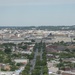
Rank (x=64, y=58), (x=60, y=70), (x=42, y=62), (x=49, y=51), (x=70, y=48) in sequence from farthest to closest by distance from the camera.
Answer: (x=70, y=48), (x=49, y=51), (x=64, y=58), (x=42, y=62), (x=60, y=70)

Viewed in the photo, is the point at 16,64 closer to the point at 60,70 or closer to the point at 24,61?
the point at 24,61

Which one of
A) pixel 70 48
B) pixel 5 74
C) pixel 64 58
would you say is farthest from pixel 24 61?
pixel 70 48

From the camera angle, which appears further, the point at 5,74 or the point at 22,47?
the point at 22,47

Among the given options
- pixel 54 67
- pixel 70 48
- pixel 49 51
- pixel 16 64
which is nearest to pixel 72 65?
pixel 54 67

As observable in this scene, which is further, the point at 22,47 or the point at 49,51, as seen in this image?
the point at 22,47

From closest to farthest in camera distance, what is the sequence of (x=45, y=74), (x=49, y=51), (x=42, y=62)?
(x=45, y=74) → (x=42, y=62) → (x=49, y=51)

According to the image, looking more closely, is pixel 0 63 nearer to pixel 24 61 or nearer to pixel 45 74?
pixel 24 61

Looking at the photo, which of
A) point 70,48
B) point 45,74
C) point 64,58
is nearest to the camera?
point 45,74

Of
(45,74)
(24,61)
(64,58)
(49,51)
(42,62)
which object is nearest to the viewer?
(45,74)

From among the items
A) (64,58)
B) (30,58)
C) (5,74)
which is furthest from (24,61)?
(5,74)
